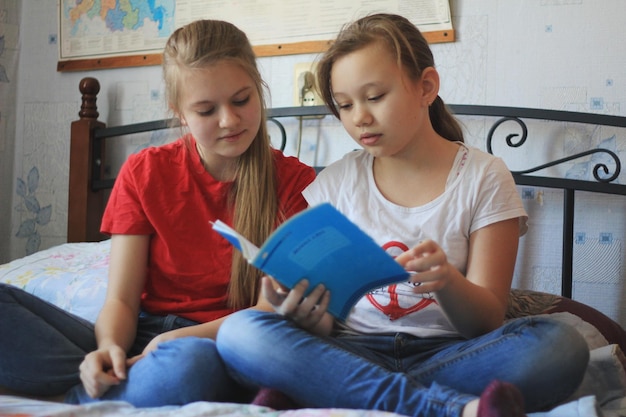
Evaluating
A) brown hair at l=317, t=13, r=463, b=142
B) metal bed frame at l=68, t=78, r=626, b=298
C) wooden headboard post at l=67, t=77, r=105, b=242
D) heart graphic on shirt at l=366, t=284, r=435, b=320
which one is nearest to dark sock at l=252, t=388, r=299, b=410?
heart graphic on shirt at l=366, t=284, r=435, b=320

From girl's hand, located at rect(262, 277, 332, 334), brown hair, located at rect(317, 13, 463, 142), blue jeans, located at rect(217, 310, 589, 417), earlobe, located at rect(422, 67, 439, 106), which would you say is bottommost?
blue jeans, located at rect(217, 310, 589, 417)

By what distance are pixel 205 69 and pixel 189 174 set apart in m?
0.20

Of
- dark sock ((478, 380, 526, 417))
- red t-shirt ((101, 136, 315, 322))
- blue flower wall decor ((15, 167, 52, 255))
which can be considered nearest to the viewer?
dark sock ((478, 380, 526, 417))

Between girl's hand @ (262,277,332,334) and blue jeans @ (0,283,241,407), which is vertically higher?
girl's hand @ (262,277,332,334)

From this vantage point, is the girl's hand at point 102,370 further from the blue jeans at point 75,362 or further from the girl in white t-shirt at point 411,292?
the girl in white t-shirt at point 411,292

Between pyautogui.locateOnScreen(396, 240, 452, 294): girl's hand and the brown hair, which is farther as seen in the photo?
the brown hair

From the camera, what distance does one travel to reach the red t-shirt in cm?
123

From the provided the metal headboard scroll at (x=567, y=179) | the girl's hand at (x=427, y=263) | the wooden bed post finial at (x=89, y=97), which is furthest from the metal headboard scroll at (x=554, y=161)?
the wooden bed post finial at (x=89, y=97)

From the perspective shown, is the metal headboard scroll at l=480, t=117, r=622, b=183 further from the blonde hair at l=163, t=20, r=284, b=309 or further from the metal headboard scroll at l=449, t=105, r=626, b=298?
the blonde hair at l=163, t=20, r=284, b=309

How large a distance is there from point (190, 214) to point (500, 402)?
27.0 inches

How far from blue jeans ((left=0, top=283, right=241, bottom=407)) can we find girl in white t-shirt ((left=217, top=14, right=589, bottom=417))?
4 centimetres

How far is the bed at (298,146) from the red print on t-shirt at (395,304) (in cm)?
25

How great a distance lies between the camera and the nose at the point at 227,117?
46.1 inches

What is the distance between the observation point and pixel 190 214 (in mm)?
1264
